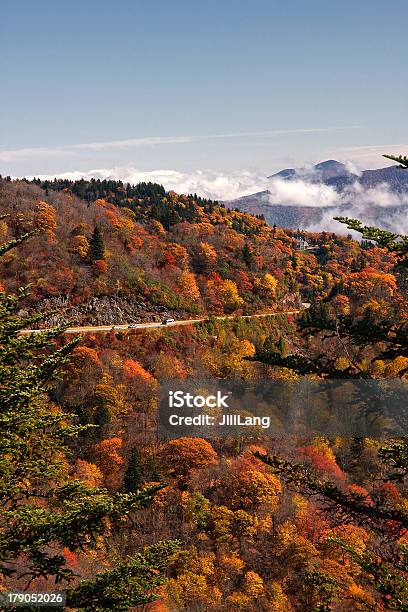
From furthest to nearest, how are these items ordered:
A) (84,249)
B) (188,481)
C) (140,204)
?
(140,204) → (84,249) → (188,481)

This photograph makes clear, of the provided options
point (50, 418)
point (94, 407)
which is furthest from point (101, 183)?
→ point (50, 418)

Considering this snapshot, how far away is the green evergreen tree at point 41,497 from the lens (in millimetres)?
7531

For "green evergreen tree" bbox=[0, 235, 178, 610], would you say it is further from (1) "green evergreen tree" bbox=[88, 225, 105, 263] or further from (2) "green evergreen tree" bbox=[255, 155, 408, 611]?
(1) "green evergreen tree" bbox=[88, 225, 105, 263]

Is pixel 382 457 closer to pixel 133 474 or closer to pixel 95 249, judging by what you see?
pixel 133 474

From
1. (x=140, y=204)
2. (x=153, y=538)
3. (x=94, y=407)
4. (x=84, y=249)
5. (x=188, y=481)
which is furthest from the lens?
(x=140, y=204)

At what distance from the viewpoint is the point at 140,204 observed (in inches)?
4528

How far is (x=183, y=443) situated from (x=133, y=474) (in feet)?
19.8

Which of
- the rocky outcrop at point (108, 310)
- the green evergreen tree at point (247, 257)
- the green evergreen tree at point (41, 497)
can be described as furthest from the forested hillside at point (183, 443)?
the rocky outcrop at point (108, 310)

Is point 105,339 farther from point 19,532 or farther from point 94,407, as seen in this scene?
point 19,532

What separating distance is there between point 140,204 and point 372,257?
5623 centimetres

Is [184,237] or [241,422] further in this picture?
[184,237]

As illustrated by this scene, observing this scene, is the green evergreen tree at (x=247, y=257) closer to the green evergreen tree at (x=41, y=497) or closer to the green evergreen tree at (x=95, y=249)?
the green evergreen tree at (x=95, y=249)

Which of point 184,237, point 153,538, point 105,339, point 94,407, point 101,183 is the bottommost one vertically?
point 153,538

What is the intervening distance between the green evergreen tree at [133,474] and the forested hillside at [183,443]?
20 cm
